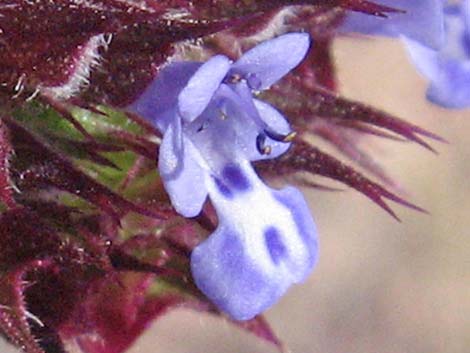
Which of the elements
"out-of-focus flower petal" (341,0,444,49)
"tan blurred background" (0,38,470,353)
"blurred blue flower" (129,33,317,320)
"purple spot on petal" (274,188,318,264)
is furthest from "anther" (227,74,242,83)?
"tan blurred background" (0,38,470,353)

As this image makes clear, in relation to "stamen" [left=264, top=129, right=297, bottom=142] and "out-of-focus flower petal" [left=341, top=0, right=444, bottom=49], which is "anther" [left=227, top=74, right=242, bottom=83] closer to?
"stamen" [left=264, top=129, right=297, bottom=142]

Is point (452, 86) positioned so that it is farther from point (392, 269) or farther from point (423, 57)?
point (392, 269)

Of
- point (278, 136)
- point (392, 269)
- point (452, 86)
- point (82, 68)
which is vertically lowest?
point (392, 269)

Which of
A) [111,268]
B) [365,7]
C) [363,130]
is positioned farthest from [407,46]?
[111,268]

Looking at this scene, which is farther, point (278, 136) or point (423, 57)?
point (423, 57)

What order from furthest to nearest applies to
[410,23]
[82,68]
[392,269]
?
[392,269] → [410,23] → [82,68]

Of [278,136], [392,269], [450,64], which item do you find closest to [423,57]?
[450,64]
